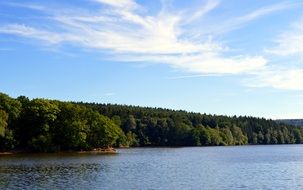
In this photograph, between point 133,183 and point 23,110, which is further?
point 23,110

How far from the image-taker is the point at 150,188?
2018 inches

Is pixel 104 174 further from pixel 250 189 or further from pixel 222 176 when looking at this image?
pixel 250 189

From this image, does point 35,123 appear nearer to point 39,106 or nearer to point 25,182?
point 39,106

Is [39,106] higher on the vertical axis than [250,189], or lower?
higher

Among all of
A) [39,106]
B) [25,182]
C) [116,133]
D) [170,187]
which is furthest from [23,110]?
Result: [170,187]

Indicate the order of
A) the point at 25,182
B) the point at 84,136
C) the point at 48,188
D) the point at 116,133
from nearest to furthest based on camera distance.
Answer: the point at 48,188, the point at 25,182, the point at 84,136, the point at 116,133

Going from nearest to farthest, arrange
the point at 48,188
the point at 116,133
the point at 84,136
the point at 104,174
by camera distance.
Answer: the point at 48,188 → the point at 104,174 → the point at 84,136 → the point at 116,133

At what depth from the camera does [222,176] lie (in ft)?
212

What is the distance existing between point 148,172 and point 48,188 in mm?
22261

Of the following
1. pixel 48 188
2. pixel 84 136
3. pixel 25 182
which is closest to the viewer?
pixel 48 188

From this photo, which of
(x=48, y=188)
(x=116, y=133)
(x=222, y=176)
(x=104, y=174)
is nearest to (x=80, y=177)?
(x=104, y=174)

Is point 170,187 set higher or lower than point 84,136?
lower

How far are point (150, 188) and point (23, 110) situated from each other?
8937cm

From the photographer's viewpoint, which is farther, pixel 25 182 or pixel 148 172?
pixel 148 172
